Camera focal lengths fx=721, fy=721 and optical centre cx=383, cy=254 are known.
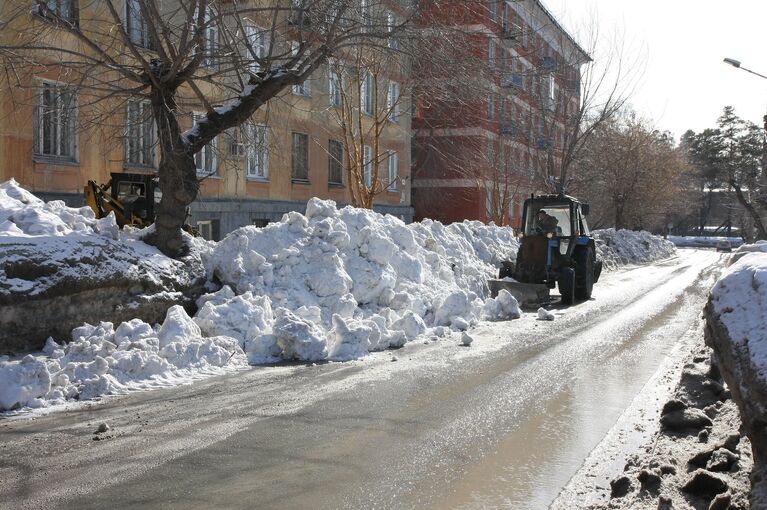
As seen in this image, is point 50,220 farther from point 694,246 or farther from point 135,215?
point 694,246

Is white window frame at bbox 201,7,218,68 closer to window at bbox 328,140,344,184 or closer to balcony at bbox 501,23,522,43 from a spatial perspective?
balcony at bbox 501,23,522,43

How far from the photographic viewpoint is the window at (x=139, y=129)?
35.7ft

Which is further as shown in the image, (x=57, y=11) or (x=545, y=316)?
(x=545, y=316)

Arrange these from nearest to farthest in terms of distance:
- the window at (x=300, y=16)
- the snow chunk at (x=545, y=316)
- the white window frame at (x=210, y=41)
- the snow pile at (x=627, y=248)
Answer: the white window frame at (x=210, y=41) → the window at (x=300, y=16) → the snow chunk at (x=545, y=316) → the snow pile at (x=627, y=248)

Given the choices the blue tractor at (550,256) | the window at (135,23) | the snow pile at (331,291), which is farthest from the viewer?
the blue tractor at (550,256)

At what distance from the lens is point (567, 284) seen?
47.6 ft

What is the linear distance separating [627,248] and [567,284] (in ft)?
74.7

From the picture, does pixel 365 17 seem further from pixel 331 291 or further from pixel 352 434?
pixel 352 434

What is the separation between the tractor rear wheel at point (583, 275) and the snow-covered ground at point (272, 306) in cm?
226

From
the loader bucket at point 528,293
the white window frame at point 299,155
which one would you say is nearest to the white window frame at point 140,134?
the white window frame at point 299,155

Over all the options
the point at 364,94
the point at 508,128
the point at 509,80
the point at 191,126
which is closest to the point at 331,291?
the point at 191,126

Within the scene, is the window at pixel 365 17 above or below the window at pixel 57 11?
above

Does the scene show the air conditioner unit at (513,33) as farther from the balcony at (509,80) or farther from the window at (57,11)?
the window at (57,11)

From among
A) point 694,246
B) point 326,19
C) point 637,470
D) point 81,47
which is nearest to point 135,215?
point 81,47
